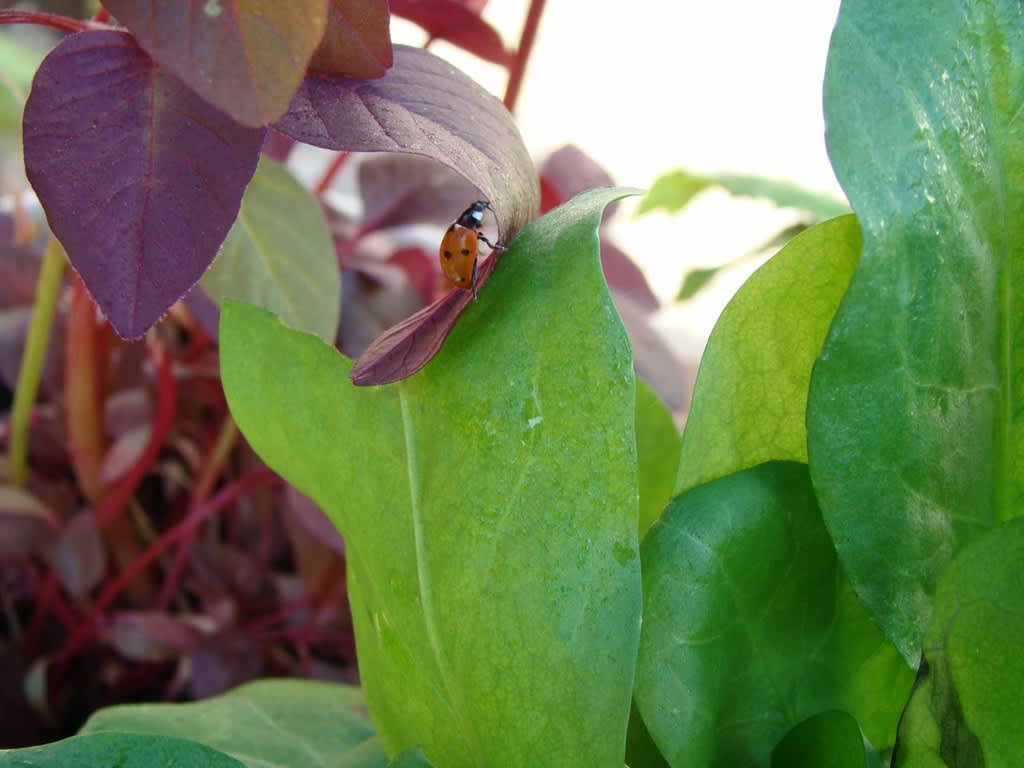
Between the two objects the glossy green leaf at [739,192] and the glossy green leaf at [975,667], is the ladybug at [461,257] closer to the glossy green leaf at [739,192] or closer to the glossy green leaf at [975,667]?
the glossy green leaf at [975,667]

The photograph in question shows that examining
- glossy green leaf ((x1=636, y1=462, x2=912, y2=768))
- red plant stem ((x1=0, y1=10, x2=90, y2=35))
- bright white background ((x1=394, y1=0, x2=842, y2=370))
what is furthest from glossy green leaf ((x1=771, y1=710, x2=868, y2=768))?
bright white background ((x1=394, y1=0, x2=842, y2=370))

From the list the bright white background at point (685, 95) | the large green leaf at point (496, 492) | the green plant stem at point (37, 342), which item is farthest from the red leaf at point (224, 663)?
the bright white background at point (685, 95)

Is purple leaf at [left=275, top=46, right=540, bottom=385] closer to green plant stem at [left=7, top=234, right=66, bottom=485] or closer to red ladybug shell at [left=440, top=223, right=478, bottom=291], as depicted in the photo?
red ladybug shell at [left=440, top=223, right=478, bottom=291]

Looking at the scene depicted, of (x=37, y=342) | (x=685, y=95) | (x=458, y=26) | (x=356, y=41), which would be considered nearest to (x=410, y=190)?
(x=458, y=26)

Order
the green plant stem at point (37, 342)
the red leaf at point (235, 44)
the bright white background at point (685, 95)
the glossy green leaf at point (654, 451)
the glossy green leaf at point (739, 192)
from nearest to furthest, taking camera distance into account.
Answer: the red leaf at point (235, 44) → the glossy green leaf at point (654, 451) → the green plant stem at point (37, 342) → the glossy green leaf at point (739, 192) → the bright white background at point (685, 95)

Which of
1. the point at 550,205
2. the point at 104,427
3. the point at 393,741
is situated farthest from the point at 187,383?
the point at 393,741
